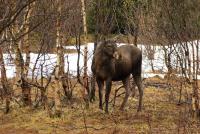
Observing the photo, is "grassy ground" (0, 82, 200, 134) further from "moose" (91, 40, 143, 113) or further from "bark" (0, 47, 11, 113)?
"moose" (91, 40, 143, 113)

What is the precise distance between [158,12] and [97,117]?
3203 mm

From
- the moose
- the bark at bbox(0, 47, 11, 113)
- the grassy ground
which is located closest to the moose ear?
the moose

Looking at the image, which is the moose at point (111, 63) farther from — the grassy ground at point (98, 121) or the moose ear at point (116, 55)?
the grassy ground at point (98, 121)

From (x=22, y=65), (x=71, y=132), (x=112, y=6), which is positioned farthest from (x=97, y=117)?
(x=112, y=6)

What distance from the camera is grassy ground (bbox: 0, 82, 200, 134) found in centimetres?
1098

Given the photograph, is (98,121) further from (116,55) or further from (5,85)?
(5,85)

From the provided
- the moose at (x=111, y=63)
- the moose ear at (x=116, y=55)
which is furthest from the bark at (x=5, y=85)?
the moose ear at (x=116, y=55)

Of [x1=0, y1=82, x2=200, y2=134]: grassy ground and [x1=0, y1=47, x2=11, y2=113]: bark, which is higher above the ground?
[x1=0, y1=47, x2=11, y2=113]: bark

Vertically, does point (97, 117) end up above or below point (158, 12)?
below

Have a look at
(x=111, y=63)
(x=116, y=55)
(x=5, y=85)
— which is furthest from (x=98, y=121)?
(x=5, y=85)

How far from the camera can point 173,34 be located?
42.0 feet

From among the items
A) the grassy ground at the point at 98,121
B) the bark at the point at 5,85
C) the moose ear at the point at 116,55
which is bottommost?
the grassy ground at the point at 98,121

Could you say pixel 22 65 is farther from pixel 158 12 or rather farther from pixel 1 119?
pixel 158 12

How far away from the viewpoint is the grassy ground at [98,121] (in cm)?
1098
